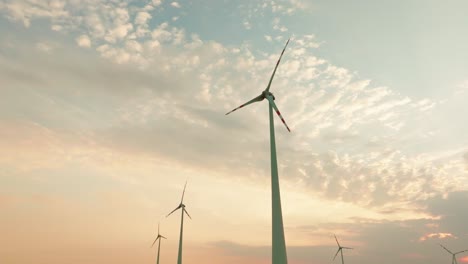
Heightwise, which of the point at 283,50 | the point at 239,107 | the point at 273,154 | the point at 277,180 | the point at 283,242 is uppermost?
the point at 283,50

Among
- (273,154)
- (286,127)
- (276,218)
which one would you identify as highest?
(286,127)

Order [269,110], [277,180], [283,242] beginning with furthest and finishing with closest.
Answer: [269,110]
[277,180]
[283,242]

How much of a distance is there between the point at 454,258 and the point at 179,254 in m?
150

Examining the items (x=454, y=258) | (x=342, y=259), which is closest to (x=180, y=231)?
(x=342, y=259)

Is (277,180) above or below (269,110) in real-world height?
below

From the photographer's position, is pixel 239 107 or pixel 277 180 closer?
pixel 277 180

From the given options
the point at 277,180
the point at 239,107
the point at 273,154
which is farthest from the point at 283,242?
the point at 239,107

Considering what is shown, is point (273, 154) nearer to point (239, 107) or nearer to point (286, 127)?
point (286, 127)

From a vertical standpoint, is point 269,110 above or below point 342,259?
above

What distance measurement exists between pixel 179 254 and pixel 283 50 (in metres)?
66.0

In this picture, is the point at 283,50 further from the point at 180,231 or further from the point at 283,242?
the point at 180,231

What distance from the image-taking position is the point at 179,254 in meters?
104

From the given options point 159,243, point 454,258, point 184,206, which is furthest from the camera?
point 454,258

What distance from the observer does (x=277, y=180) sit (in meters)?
51.5
